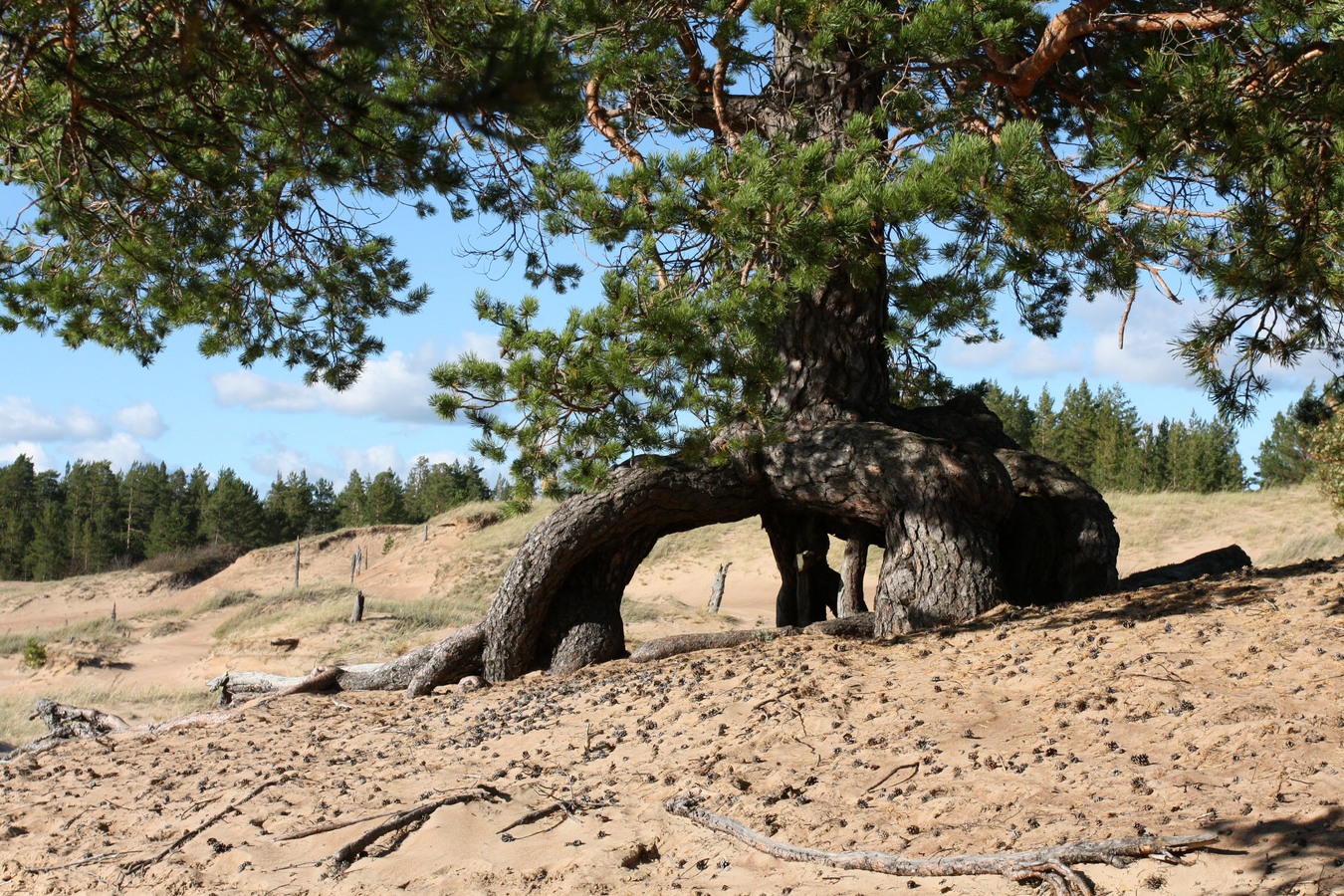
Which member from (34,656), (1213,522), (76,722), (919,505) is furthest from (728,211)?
(1213,522)

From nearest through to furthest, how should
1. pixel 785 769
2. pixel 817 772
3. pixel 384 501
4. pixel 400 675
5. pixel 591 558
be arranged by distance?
1. pixel 817 772
2. pixel 785 769
3. pixel 591 558
4. pixel 400 675
5. pixel 384 501

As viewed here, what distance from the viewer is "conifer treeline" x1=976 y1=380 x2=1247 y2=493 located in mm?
57594

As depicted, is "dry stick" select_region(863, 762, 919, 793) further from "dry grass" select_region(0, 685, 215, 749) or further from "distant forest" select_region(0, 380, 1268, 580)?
"distant forest" select_region(0, 380, 1268, 580)

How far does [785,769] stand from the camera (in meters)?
5.22

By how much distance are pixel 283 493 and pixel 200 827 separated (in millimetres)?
76228

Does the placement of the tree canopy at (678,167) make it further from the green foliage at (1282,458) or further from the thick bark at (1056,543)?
the green foliage at (1282,458)

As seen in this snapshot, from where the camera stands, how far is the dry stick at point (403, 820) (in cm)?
493

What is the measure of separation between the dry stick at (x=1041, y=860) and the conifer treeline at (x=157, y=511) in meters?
61.3

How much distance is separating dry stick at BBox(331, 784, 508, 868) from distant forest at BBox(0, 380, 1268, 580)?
54.1 meters

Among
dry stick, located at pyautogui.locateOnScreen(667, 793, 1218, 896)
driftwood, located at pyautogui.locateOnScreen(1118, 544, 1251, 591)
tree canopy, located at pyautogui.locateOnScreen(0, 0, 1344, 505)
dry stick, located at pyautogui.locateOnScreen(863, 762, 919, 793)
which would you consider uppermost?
tree canopy, located at pyautogui.locateOnScreen(0, 0, 1344, 505)

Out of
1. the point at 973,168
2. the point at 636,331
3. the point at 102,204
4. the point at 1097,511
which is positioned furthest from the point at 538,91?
the point at 1097,511

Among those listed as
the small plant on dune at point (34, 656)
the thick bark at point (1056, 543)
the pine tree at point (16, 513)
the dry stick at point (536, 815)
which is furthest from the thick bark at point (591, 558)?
the pine tree at point (16, 513)

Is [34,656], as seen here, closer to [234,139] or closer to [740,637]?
[740,637]

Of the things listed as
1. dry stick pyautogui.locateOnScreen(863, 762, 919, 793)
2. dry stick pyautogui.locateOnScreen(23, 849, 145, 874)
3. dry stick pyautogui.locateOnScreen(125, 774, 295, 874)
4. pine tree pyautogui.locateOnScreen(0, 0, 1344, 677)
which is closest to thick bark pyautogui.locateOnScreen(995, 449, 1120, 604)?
pine tree pyautogui.locateOnScreen(0, 0, 1344, 677)
